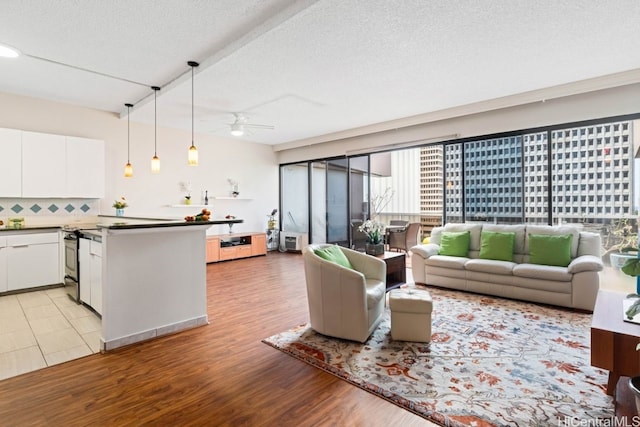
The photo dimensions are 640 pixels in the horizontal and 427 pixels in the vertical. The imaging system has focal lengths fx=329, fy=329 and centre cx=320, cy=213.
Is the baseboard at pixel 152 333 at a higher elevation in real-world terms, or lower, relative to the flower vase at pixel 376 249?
lower

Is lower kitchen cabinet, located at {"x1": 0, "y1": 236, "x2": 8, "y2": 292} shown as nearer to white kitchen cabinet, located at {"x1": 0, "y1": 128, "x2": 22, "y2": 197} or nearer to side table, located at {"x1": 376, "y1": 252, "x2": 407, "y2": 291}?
white kitchen cabinet, located at {"x1": 0, "y1": 128, "x2": 22, "y2": 197}

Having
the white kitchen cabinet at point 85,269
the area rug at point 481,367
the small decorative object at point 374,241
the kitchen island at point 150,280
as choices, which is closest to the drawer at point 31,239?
the white kitchen cabinet at point 85,269

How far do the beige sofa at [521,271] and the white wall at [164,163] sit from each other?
4.63 meters

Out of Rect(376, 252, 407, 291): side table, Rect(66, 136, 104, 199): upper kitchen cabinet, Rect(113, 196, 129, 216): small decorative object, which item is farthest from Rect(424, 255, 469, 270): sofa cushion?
Rect(66, 136, 104, 199): upper kitchen cabinet

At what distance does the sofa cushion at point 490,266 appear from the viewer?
420cm

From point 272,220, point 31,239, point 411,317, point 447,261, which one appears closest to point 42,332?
point 31,239

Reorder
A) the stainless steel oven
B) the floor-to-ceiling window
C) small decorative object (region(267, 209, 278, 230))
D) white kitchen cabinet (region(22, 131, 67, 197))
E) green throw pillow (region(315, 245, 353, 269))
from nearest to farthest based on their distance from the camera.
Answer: green throw pillow (region(315, 245, 353, 269)), the stainless steel oven, the floor-to-ceiling window, white kitchen cabinet (region(22, 131, 67, 197)), small decorative object (region(267, 209, 278, 230))

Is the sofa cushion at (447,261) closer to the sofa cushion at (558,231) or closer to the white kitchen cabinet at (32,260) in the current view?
the sofa cushion at (558,231)

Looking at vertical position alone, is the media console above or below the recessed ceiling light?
below

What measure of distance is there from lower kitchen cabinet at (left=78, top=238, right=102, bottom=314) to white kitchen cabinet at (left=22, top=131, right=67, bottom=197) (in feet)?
6.14

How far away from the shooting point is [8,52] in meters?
3.45

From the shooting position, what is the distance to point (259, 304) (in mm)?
4125

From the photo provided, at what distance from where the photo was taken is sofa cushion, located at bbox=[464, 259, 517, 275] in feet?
13.8

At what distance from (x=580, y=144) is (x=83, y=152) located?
24.8 ft
